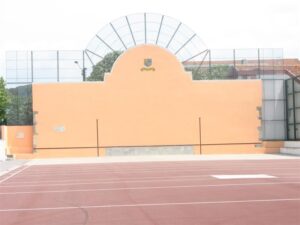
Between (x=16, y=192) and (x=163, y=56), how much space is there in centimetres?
2715

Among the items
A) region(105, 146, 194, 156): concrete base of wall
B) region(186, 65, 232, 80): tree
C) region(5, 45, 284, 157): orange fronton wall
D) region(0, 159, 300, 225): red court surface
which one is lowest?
region(105, 146, 194, 156): concrete base of wall

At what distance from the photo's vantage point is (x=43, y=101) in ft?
141

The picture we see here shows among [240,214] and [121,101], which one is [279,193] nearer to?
[240,214]

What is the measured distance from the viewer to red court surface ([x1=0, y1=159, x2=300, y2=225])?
11133mm

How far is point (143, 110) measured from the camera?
43.2m

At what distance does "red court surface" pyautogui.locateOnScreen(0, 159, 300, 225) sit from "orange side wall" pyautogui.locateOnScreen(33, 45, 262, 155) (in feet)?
69.6

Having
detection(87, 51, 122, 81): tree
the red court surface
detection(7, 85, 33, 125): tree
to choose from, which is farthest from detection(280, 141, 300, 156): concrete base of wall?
the red court surface

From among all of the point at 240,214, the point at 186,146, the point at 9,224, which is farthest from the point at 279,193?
the point at 186,146

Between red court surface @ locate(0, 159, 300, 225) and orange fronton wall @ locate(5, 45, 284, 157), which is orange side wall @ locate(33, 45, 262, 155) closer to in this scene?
orange fronton wall @ locate(5, 45, 284, 157)

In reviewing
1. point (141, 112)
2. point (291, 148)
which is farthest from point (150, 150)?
point (291, 148)

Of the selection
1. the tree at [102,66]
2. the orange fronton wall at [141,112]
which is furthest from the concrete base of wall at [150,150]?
the tree at [102,66]

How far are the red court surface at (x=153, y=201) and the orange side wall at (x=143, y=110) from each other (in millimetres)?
21201

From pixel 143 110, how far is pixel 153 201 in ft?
96.0

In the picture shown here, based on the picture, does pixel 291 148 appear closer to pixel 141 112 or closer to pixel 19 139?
pixel 141 112
